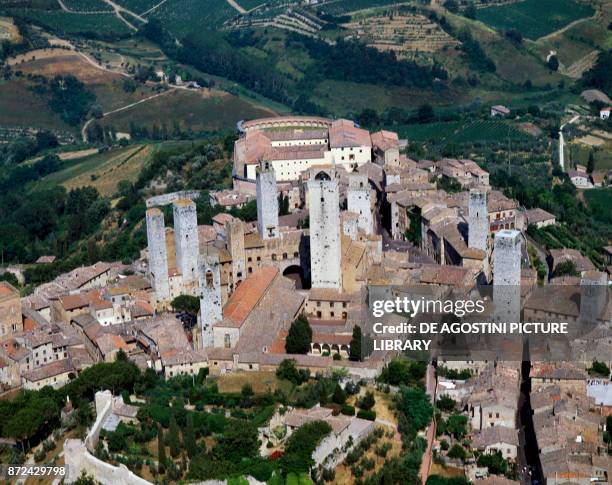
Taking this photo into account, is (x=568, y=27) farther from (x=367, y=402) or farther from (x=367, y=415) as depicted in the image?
(x=367, y=415)

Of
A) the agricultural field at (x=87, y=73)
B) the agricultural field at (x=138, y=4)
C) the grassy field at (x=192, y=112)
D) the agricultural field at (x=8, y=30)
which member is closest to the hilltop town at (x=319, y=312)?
the grassy field at (x=192, y=112)

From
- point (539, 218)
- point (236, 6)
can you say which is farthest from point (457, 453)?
point (236, 6)

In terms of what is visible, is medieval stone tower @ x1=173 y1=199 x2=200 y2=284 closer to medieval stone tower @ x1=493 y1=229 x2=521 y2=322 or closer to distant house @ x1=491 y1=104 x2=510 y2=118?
medieval stone tower @ x1=493 y1=229 x2=521 y2=322

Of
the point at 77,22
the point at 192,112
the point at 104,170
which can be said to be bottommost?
the point at 104,170

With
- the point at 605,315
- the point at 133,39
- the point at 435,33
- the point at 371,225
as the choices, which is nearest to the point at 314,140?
the point at 371,225

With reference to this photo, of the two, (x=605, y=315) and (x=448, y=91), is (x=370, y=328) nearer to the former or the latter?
(x=605, y=315)
